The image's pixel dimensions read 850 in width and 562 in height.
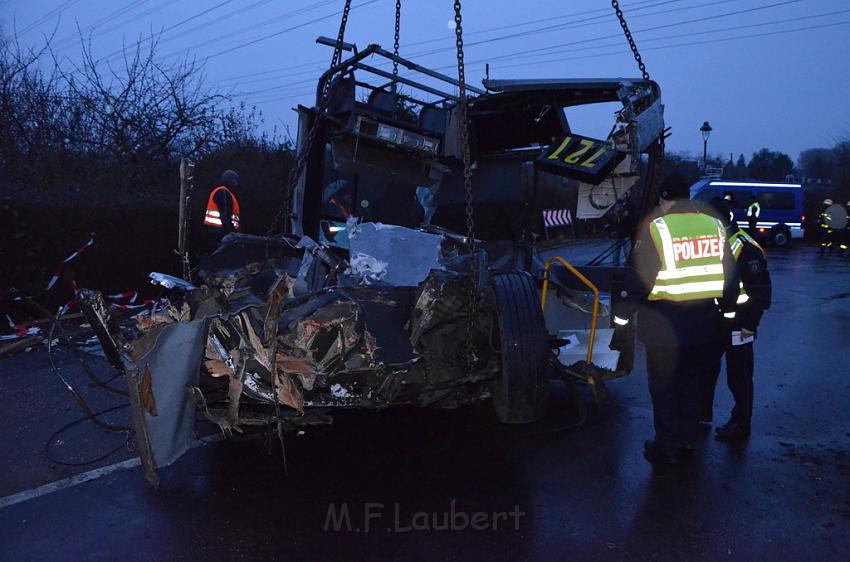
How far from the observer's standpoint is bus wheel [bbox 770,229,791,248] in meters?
24.3

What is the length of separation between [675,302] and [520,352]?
1021 millimetres

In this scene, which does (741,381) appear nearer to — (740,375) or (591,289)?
(740,375)

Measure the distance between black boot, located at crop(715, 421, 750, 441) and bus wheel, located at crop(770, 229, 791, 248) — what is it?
22.4m

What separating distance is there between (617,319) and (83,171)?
874cm

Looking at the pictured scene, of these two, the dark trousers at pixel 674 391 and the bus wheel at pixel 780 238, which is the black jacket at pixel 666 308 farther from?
the bus wheel at pixel 780 238

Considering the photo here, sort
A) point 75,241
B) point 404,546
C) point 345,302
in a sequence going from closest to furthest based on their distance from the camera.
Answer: point 404,546 → point 345,302 → point 75,241

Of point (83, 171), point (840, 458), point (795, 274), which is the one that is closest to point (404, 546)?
point (840, 458)

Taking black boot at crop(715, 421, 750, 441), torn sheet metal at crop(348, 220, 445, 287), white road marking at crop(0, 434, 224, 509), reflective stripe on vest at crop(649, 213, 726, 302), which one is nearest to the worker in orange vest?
torn sheet metal at crop(348, 220, 445, 287)

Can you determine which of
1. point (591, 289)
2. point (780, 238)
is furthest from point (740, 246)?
point (780, 238)

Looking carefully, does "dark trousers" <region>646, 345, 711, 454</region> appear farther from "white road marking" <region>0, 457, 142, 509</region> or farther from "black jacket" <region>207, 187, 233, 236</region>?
"black jacket" <region>207, 187, 233, 236</region>

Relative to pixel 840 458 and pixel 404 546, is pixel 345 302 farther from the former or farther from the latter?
pixel 840 458

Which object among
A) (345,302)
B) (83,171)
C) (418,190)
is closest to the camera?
(345,302)

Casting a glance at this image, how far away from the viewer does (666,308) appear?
4102mm

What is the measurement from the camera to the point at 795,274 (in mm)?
15258
